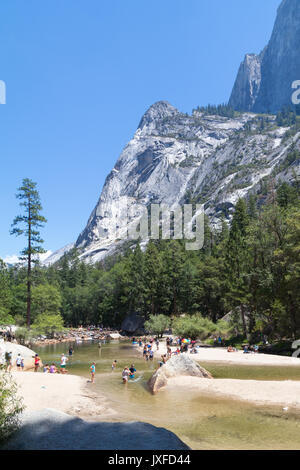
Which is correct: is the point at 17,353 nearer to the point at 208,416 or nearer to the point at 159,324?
the point at 208,416

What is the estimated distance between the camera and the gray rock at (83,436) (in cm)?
→ 721

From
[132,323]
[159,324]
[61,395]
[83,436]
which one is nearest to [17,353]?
[61,395]

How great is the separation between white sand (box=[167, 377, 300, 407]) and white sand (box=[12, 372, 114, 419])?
19.7 ft

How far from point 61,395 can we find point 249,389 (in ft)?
36.9

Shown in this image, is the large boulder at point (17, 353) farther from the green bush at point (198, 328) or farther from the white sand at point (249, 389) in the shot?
the green bush at point (198, 328)

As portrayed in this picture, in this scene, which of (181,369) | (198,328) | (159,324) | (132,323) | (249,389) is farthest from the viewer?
(132,323)

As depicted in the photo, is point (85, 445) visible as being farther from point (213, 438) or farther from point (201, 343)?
point (201, 343)

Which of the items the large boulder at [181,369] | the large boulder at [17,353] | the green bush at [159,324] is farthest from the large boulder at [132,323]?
the large boulder at [181,369]

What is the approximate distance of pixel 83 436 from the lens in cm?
782

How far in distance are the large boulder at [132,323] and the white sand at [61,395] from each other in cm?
5606

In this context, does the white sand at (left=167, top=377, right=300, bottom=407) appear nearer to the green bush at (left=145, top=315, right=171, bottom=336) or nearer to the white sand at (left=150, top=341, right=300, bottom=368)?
the white sand at (left=150, top=341, right=300, bottom=368)

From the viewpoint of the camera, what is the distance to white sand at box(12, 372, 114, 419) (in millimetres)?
15102
